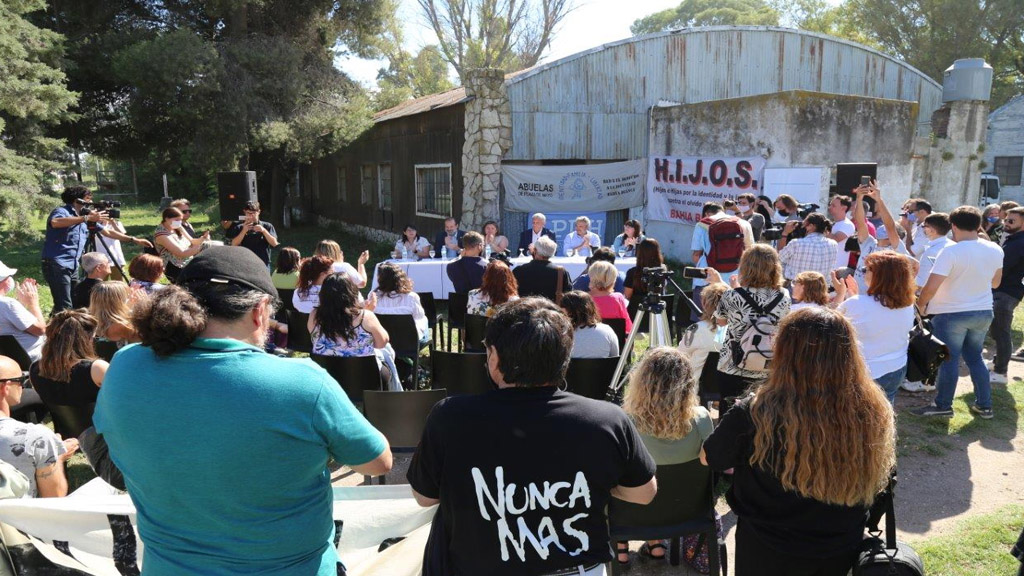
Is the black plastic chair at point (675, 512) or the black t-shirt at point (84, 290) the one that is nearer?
the black plastic chair at point (675, 512)

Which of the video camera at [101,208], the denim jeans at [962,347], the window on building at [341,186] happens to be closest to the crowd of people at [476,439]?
the denim jeans at [962,347]

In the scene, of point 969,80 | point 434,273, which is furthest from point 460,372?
point 969,80

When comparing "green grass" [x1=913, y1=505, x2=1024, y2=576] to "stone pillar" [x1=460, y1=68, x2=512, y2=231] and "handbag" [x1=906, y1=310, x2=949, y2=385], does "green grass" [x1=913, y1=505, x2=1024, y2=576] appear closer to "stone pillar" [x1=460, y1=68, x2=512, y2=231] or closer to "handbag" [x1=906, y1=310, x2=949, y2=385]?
"handbag" [x1=906, y1=310, x2=949, y2=385]

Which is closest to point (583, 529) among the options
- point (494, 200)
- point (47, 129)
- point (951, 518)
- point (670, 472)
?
point (670, 472)

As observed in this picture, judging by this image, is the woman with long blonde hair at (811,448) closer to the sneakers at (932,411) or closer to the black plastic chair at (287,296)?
the sneakers at (932,411)

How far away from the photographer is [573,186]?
13.4 m

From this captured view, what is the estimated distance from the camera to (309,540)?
1.67m

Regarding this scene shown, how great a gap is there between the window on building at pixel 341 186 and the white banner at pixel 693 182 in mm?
11441

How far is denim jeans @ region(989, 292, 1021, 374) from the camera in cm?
605

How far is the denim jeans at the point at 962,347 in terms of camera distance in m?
5.25

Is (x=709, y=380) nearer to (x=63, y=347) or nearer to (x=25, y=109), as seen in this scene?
(x=63, y=347)

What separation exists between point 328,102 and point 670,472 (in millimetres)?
15935

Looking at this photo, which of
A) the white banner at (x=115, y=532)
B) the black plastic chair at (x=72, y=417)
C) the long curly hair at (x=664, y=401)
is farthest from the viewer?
the black plastic chair at (x=72, y=417)

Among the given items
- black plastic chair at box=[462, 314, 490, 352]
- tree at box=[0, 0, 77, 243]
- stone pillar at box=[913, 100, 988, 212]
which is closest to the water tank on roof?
stone pillar at box=[913, 100, 988, 212]
